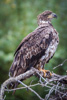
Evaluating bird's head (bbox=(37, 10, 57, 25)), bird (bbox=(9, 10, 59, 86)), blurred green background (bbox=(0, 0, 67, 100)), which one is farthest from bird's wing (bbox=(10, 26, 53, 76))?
blurred green background (bbox=(0, 0, 67, 100))

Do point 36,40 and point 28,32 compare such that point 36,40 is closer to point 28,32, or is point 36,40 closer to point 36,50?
point 36,50

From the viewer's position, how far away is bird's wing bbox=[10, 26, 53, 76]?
643 centimetres

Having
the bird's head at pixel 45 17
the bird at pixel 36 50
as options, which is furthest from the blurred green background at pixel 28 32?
the bird's head at pixel 45 17

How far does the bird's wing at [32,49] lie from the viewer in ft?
21.1

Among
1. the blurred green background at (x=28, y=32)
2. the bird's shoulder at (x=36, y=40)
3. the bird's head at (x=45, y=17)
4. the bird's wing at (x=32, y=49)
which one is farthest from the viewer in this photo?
the blurred green background at (x=28, y=32)

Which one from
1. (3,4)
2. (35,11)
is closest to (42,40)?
(35,11)

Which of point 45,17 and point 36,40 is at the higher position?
point 45,17

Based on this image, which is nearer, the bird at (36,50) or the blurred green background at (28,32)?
the bird at (36,50)

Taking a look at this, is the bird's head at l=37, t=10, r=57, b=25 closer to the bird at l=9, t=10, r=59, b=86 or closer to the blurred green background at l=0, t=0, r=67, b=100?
the bird at l=9, t=10, r=59, b=86

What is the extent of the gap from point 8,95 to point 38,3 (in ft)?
9.39

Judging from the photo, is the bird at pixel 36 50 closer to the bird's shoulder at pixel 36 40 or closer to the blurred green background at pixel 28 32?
the bird's shoulder at pixel 36 40

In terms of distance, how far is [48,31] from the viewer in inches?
263

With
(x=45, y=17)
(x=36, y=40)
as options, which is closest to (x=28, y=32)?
(x=45, y=17)

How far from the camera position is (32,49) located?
21.5 ft
